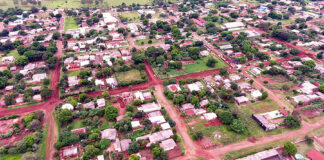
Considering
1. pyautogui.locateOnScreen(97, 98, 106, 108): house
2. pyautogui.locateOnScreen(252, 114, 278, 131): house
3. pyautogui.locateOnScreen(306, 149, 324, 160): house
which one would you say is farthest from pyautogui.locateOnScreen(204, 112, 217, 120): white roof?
pyautogui.locateOnScreen(97, 98, 106, 108): house

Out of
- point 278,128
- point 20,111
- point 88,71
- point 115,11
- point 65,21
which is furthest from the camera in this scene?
point 115,11

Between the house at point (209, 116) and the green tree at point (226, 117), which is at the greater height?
the green tree at point (226, 117)

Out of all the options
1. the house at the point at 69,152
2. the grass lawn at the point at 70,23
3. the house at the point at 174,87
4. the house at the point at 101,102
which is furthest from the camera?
the grass lawn at the point at 70,23

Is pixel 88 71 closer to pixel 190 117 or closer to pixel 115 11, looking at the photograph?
pixel 190 117

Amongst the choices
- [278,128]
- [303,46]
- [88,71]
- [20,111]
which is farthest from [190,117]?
[303,46]

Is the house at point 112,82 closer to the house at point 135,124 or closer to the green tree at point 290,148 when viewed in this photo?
the house at point 135,124

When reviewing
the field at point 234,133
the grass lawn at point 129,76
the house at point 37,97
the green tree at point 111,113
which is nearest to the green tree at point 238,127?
the field at point 234,133
